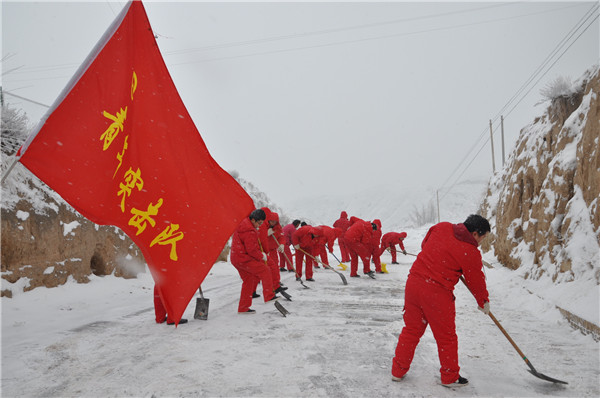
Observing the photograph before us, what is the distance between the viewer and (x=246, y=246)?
20.4 ft

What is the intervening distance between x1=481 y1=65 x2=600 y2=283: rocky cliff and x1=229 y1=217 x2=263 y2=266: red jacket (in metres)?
5.15

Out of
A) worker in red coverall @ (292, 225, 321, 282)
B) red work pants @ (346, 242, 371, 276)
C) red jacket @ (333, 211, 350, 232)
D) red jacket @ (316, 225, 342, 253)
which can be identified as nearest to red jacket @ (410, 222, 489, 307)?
worker in red coverall @ (292, 225, 321, 282)

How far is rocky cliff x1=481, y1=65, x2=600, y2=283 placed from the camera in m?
5.68

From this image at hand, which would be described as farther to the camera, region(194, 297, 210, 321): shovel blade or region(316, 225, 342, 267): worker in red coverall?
region(316, 225, 342, 267): worker in red coverall

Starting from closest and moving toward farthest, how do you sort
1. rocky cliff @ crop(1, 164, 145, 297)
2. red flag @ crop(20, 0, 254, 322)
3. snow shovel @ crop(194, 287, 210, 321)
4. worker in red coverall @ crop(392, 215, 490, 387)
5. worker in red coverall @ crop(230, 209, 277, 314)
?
worker in red coverall @ crop(392, 215, 490, 387) < red flag @ crop(20, 0, 254, 322) < snow shovel @ crop(194, 287, 210, 321) < rocky cliff @ crop(1, 164, 145, 297) < worker in red coverall @ crop(230, 209, 277, 314)

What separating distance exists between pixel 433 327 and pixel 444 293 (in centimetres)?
35

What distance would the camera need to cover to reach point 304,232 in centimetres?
1046

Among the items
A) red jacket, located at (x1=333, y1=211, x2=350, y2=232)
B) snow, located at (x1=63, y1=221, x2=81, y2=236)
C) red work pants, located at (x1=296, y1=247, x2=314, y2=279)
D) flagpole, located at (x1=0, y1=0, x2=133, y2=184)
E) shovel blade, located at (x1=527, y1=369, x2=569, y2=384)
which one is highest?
flagpole, located at (x1=0, y1=0, x2=133, y2=184)

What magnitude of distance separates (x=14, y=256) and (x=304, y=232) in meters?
6.72

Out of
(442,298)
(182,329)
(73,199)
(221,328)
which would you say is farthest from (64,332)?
(442,298)

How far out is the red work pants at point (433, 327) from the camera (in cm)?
332

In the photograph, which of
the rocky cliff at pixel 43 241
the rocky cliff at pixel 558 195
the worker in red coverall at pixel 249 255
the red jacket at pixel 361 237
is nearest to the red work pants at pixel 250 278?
the worker in red coverall at pixel 249 255

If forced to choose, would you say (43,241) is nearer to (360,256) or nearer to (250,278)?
(250,278)

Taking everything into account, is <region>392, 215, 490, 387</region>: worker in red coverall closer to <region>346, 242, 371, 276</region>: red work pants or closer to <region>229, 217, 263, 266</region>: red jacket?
<region>229, 217, 263, 266</region>: red jacket
